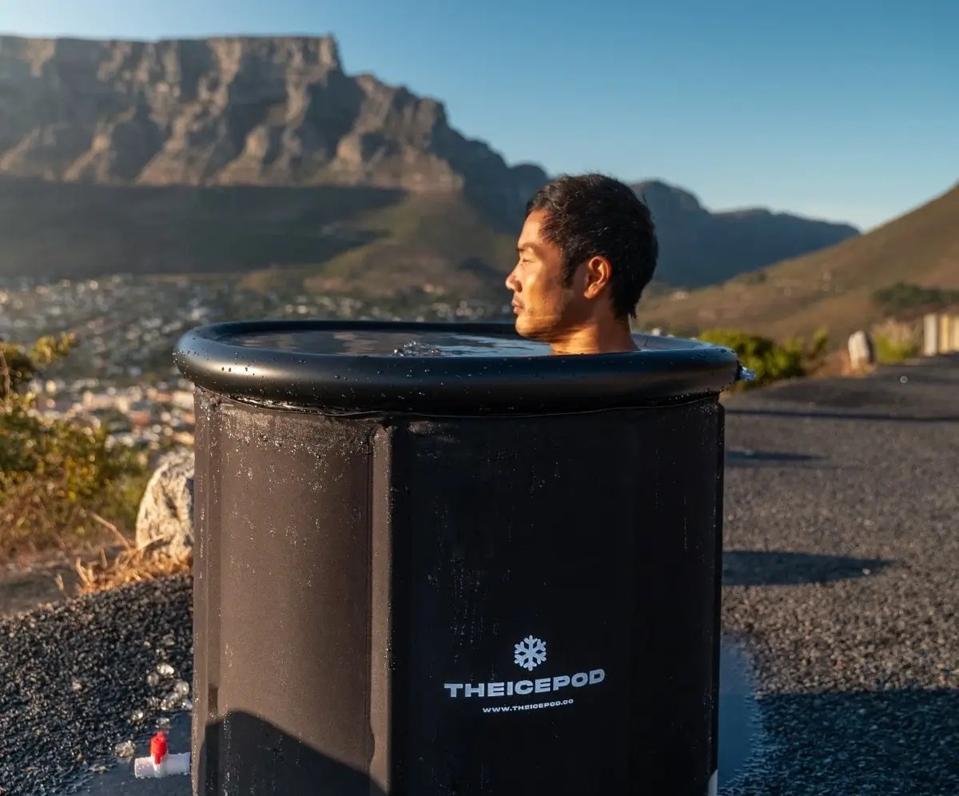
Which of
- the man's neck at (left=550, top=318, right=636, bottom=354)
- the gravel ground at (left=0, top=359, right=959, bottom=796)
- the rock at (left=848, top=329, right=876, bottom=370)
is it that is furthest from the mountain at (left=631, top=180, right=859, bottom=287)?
the man's neck at (left=550, top=318, right=636, bottom=354)

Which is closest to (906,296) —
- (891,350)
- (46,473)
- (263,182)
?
(891,350)

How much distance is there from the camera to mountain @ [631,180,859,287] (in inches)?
4390

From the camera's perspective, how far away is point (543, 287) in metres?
2.21

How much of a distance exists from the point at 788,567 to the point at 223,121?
127m

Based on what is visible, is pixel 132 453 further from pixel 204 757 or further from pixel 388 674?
pixel 388 674

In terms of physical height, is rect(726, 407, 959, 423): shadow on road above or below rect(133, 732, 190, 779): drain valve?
above

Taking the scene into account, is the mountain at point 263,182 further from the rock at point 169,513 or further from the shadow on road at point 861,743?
the shadow on road at point 861,743

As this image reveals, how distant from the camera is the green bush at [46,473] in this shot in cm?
644

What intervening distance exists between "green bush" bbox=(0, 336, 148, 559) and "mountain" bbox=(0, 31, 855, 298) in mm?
54204

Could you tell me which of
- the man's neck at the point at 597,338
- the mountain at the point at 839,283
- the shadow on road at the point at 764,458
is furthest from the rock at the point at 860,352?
the mountain at the point at 839,283

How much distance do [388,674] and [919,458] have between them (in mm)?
8643

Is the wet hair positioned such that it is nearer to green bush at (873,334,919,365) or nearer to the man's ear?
the man's ear

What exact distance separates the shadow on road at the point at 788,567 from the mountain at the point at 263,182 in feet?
181

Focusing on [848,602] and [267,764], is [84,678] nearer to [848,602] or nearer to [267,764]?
[267,764]
